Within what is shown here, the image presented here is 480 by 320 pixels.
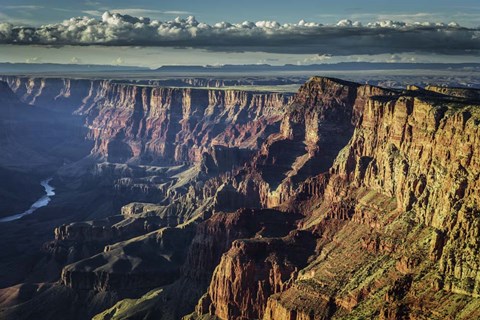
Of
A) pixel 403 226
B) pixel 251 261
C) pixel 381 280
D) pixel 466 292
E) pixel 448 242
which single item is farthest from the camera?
pixel 251 261

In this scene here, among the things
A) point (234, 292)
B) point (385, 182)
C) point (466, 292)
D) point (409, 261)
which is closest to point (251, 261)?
point (234, 292)

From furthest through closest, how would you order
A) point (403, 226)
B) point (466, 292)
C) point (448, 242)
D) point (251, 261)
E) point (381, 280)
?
point (251, 261) < point (403, 226) < point (381, 280) < point (448, 242) < point (466, 292)

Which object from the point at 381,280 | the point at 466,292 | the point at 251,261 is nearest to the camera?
the point at 466,292

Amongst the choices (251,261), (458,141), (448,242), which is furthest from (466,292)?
(251,261)

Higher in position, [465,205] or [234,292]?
[465,205]

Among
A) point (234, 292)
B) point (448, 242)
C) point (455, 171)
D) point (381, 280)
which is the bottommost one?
point (234, 292)

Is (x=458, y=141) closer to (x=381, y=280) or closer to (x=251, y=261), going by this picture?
(x=381, y=280)

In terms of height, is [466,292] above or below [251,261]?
above

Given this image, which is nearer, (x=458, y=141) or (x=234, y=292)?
(x=458, y=141)

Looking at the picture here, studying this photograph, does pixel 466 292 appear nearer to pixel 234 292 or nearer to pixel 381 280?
pixel 381 280
